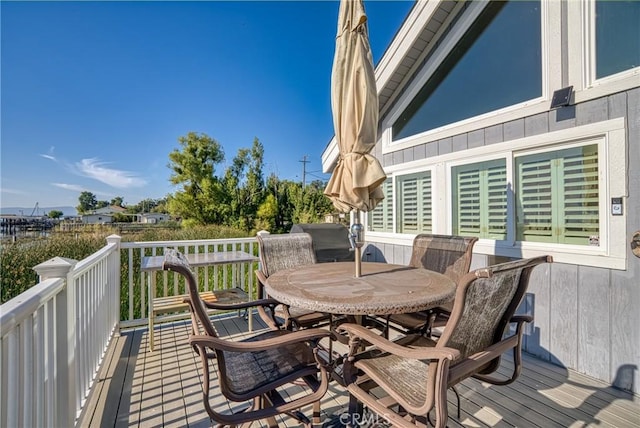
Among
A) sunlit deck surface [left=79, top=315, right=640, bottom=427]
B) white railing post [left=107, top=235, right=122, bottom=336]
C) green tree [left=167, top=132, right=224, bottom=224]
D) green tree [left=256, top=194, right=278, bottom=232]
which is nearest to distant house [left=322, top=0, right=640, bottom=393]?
sunlit deck surface [left=79, top=315, right=640, bottom=427]

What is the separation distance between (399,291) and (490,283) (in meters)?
0.57

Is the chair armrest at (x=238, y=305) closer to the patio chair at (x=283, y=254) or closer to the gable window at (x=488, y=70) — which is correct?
the patio chair at (x=283, y=254)

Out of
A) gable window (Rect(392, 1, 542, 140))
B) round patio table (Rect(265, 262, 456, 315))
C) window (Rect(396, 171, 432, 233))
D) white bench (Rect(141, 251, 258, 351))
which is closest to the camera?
round patio table (Rect(265, 262, 456, 315))

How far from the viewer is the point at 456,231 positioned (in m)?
3.81

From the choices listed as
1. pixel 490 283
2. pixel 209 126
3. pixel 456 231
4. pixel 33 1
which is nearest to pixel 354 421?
pixel 490 283

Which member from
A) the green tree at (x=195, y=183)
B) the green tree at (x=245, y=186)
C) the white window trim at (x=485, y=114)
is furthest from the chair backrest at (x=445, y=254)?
the green tree at (x=195, y=183)

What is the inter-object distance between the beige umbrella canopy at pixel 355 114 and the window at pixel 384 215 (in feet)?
8.74

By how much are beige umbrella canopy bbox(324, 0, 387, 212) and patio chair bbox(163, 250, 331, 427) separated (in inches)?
41.5

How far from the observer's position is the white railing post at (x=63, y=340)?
5.32 feet

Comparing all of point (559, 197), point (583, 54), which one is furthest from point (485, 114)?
point (559, 197)

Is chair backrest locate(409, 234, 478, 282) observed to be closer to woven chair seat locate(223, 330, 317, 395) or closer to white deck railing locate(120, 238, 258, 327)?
woven chair seat locate(223, 330, 317, 395)

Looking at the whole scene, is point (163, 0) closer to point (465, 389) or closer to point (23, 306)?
point (23, 306)

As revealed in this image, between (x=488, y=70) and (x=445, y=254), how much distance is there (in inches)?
98.7

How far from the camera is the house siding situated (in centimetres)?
235
